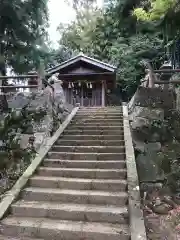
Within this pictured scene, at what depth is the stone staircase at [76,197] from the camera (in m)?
4.18

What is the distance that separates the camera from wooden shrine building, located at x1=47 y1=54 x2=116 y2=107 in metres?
17.5

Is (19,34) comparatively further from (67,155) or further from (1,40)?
(67,155)

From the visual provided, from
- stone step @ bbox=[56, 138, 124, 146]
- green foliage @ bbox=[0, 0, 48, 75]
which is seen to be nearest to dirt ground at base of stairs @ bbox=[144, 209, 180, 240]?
stone step @ bbox=[56, 138, 124, 146]

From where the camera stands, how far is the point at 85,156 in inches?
256

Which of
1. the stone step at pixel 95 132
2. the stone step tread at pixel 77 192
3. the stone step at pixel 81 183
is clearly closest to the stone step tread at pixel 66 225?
the stone step tread at pixel 77 192

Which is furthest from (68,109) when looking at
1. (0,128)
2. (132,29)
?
(132,29)

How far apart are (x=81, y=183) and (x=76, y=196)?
16.7 inches

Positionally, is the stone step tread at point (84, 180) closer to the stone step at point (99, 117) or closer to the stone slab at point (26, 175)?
the stone slab at point (26, 175)

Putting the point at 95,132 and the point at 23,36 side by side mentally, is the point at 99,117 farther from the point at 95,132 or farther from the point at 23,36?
the point at 23,36

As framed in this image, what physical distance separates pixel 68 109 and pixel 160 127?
15.8ft

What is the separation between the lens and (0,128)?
725 cm

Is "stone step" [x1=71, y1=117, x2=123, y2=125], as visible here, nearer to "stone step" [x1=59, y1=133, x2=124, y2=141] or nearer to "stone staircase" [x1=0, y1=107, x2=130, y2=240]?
"stone step" [x1=59, y1=133, x2=124, y2=141]

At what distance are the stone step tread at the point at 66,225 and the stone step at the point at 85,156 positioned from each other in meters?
2.18

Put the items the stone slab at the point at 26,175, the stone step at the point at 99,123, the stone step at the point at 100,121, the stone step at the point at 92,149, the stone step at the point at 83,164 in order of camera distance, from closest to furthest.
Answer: the stone slab at the point at 26,175 < the stone step at the point at 83,164 < the stone step at the point at 92,149 < the stone step at the point at 99,123 < the stone step at the point at 100,121
